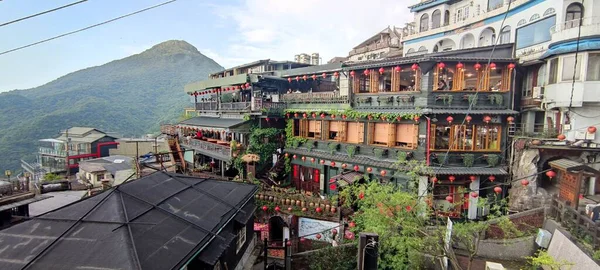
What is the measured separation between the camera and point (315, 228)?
1658 centimetres

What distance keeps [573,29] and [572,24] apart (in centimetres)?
211

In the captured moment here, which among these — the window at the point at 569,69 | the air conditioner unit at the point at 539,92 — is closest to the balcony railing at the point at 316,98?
the air conditioner unit at the point at 539,92

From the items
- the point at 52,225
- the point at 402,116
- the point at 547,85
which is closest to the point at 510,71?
the point at 547,85

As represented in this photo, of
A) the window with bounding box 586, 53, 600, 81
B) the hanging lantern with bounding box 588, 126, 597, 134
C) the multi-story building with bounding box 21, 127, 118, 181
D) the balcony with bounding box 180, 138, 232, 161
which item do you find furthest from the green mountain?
the hanging lantern with bounding box 588, 126, 597, 134

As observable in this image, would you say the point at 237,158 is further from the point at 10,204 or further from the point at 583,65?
the point at 583,65

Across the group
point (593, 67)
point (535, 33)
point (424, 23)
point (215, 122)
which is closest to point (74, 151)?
point (215, 122)

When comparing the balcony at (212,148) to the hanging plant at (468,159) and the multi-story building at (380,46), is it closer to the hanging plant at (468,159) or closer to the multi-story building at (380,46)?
the hanging plant at (468,159)

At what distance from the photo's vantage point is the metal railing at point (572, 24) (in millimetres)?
15711

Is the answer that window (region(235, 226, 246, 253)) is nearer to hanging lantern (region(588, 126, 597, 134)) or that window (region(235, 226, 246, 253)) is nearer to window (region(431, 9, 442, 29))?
hanging lantern (region(588, 126, 597, 134))

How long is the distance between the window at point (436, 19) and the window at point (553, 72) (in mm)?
15039

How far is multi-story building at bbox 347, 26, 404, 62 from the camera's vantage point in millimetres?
35625

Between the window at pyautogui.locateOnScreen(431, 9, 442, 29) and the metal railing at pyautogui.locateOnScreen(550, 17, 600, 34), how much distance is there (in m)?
12.8

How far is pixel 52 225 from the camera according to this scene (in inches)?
279

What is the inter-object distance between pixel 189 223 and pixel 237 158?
13227 millimetres
